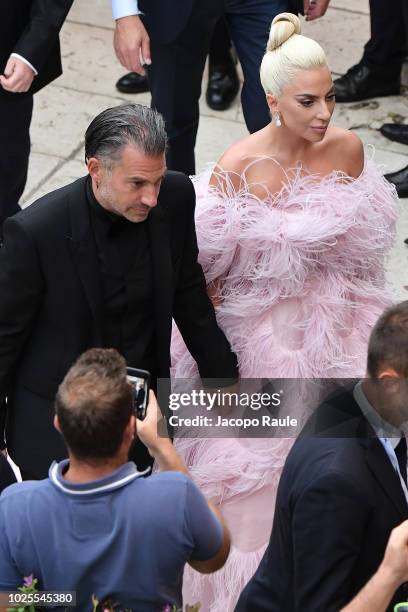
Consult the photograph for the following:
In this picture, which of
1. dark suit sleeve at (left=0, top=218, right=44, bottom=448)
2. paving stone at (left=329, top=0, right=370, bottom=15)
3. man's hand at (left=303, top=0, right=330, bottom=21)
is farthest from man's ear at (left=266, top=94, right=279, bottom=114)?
paving stone at (left=329, top=0, right=370, bottom=15)

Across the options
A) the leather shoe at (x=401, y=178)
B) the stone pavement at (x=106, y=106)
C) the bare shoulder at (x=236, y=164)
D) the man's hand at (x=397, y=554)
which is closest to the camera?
the man's hand at (x=397, y=554)

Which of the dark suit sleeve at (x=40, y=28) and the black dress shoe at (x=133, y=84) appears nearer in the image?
the dark suit sleeve at (x=40, y=28)

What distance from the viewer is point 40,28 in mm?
4074

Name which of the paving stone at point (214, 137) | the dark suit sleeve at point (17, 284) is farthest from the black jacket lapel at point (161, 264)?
the paving stone at point (214, 137)

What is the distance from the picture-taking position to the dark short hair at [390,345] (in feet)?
7.18

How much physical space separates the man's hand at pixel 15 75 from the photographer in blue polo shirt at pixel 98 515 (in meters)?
2.20

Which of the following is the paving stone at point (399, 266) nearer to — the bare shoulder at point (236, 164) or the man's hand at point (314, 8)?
the man's hand at point (314, 8)

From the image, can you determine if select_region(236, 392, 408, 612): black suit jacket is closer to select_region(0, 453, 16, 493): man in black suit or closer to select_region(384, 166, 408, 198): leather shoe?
select_region(0, 453, 16, 493): man in black suit

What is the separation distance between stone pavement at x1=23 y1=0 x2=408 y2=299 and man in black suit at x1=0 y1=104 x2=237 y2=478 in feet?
6.04

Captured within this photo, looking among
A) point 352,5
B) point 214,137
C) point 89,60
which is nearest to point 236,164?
point 214,137

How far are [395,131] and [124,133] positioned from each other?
120 inches

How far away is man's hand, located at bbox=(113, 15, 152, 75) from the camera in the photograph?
3.81 metres

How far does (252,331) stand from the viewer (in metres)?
3.40

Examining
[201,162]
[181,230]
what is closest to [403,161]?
[201,162]
